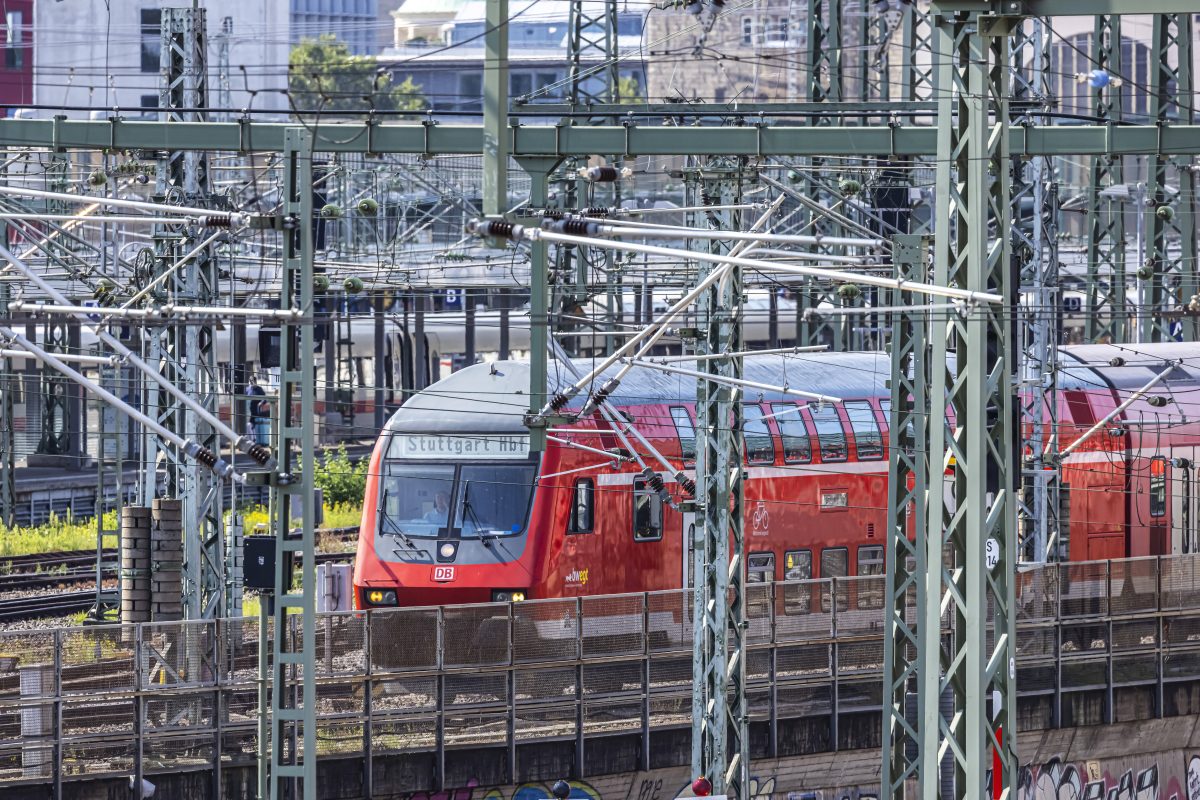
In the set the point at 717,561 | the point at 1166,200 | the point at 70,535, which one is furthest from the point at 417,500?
the point at 1166,200

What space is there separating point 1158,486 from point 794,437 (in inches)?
255

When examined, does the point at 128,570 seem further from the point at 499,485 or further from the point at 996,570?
the point at 996,570

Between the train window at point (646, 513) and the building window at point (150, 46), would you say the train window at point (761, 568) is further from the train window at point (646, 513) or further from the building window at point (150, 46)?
the building window at point (150, 46)

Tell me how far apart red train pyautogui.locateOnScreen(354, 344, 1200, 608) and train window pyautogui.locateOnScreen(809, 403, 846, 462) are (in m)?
0.02

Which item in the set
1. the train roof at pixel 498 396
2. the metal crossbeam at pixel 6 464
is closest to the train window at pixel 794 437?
the train roof at pixel 498 396

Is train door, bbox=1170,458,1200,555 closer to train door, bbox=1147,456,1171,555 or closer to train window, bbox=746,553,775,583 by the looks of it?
train door, bbox=1147,456,1171,555

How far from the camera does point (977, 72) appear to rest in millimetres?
11477

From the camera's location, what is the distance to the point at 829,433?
2488cm

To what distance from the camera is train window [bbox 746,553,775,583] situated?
24.1m

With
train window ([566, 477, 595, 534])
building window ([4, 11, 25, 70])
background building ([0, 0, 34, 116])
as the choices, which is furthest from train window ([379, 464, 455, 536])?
building window ([4, 11, 25, 70])

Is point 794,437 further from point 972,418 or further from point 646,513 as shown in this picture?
point 972,418

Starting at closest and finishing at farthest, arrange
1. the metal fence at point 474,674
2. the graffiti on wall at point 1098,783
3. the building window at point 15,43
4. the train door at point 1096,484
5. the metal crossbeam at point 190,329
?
the metal fence at point 474,674 < the metal crossbeam at point 190,329 < the graffiti on wall at point 1098,783 < the train door at point 1096,484 < the building window at point 15,43

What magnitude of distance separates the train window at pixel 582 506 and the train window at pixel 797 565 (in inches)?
117

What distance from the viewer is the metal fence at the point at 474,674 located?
61.7 feet
